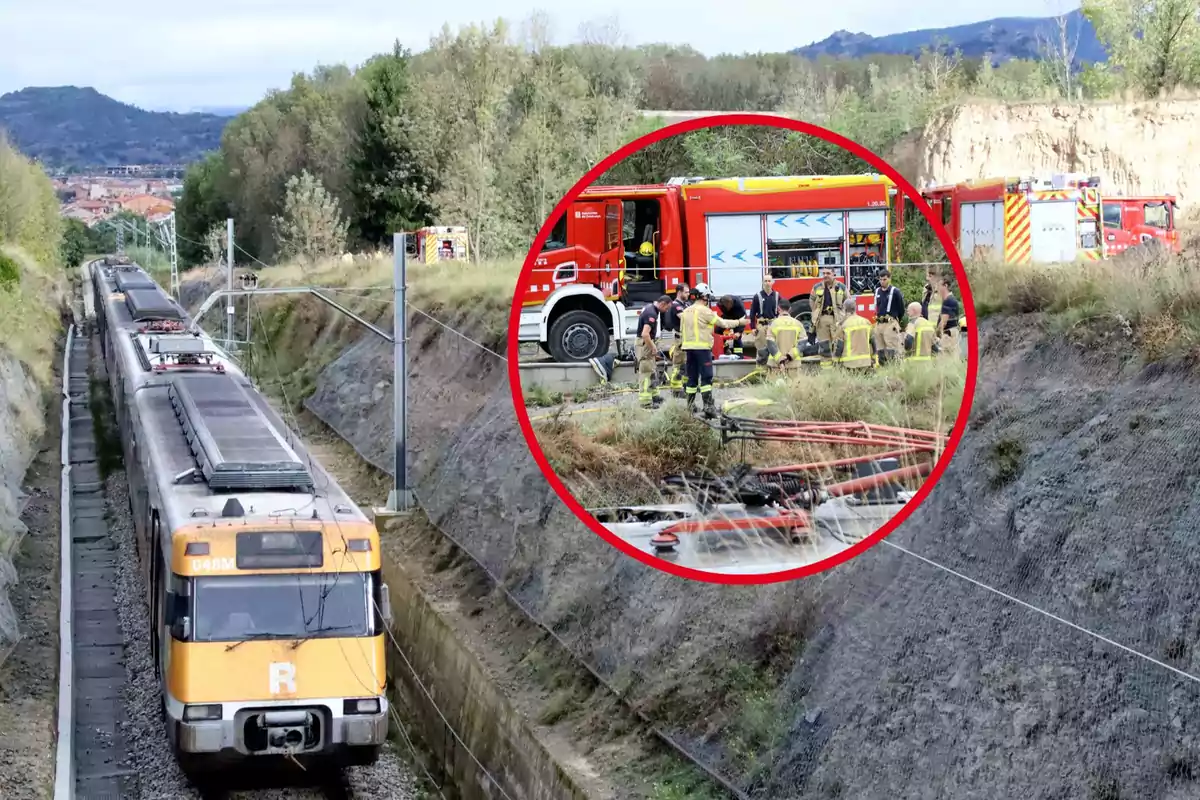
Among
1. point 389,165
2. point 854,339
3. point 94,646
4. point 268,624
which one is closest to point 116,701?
point 94,646

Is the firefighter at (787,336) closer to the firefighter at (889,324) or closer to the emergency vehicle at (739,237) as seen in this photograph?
the emergency vehicle at (739,237)

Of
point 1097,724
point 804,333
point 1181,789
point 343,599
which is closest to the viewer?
point 804,333

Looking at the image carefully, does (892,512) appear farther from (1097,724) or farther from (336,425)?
(336,425)

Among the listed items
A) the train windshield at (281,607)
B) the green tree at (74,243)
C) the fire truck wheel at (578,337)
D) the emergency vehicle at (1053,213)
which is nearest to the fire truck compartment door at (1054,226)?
the emergency vehicle at (1053,213)

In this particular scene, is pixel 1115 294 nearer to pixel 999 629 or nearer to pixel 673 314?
pixel 999 629

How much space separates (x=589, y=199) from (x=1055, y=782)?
5.40 meters

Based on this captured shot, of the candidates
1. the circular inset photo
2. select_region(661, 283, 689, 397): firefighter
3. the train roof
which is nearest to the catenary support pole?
the train roof

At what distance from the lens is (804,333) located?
4.27 m

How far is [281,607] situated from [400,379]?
974cm

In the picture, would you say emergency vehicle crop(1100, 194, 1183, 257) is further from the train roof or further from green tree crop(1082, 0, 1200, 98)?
the train roof

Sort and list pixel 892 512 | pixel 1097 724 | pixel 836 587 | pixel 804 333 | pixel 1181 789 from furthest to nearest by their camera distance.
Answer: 1. pixel 836 587
2. pixel 1097 724
3. pixel 1181 789
4. pixel 892 512
5. pixel 804 333

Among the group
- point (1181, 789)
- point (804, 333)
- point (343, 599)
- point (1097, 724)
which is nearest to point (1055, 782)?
point (1097, 724)

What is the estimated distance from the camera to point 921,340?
4.32m

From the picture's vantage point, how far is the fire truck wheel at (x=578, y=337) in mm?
4543
